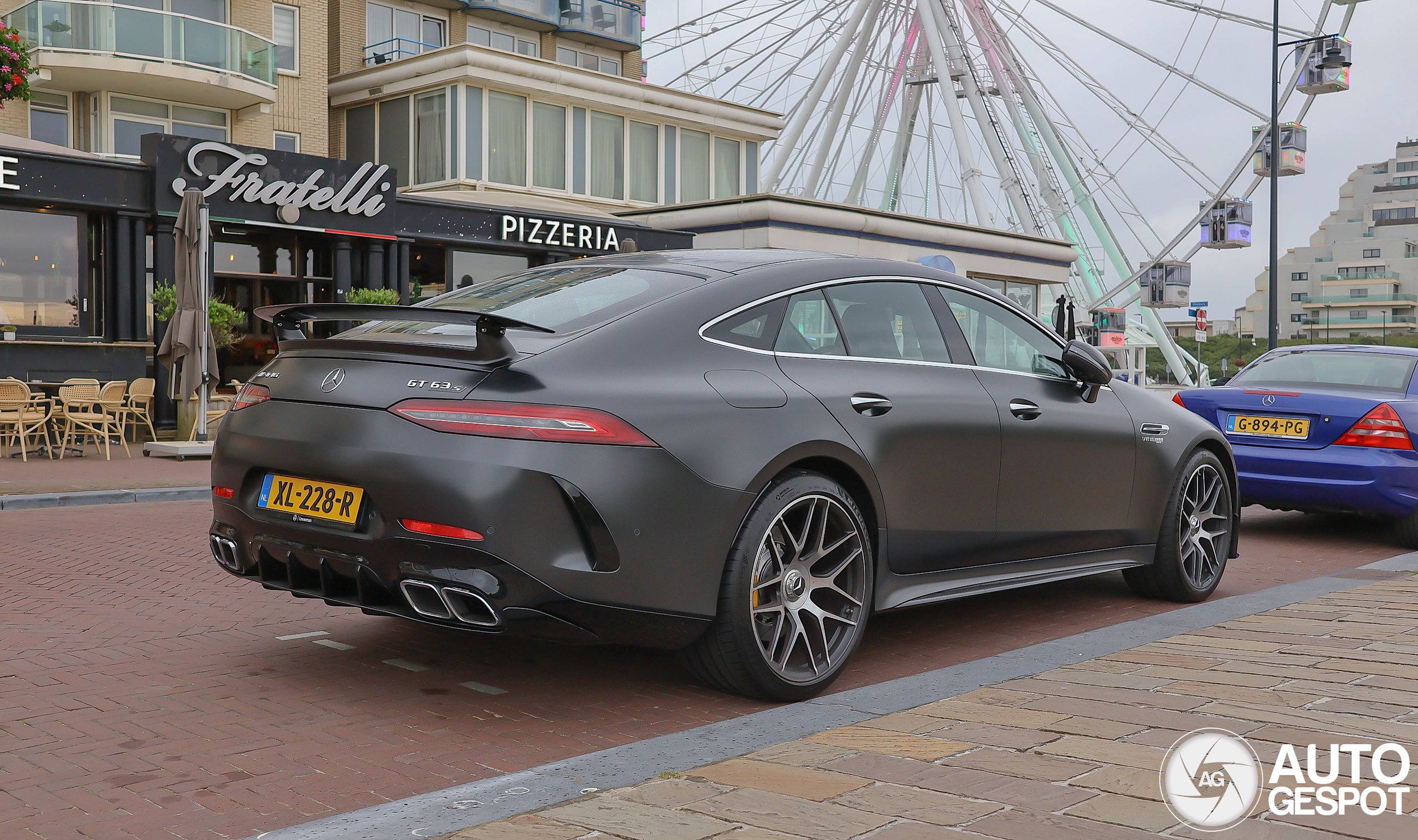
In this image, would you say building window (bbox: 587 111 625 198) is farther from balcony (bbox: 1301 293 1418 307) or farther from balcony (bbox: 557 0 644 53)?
balcony (bbox: 1301 293 1418 307)

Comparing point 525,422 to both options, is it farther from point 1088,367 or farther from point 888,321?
point 1088,367

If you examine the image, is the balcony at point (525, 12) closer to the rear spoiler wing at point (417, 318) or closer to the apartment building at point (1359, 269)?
the rear spoiler wing at point (417, 318)

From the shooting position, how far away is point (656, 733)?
390 centimetres

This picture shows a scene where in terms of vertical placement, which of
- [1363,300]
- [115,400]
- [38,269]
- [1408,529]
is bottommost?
[1408,529]

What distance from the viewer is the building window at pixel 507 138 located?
2745cm

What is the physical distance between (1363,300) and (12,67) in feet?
426

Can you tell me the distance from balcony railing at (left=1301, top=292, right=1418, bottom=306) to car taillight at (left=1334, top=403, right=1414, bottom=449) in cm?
12838

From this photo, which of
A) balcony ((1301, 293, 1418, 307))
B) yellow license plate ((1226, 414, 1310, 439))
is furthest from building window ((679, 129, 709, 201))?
balcony ((1301, 293, 1418, 307))

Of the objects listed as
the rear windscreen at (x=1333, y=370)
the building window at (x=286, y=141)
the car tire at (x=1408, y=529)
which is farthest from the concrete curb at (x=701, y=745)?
the building window at (x=286, y=141)

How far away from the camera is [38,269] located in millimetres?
17938

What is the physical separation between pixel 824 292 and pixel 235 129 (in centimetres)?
2434

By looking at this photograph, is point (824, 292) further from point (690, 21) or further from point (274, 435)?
point (690, 21)

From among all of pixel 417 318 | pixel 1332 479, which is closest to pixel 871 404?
pixel 417 318

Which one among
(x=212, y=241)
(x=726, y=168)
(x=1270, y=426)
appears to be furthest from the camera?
(x=726, y=168)
